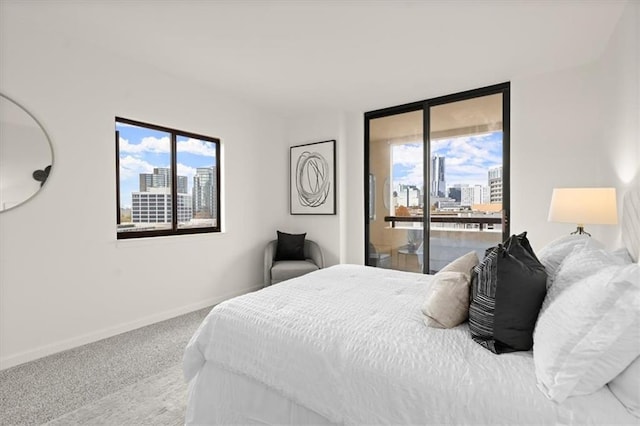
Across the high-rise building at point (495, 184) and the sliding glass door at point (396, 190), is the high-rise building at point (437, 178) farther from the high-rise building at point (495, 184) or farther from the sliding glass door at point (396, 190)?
the high-rise building at point (495, 184)

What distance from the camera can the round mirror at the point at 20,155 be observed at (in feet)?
7.66

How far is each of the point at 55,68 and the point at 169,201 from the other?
4.89 feet

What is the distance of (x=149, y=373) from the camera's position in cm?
228

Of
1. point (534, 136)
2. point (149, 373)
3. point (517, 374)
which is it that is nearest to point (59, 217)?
point (149, 373)

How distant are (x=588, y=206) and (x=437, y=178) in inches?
70.5

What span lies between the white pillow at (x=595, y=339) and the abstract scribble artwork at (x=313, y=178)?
357cm

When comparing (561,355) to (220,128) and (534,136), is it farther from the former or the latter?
(220,128)

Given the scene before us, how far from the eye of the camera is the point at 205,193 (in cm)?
398

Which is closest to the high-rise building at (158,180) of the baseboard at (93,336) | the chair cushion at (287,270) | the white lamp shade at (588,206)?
the baseboard at (93,336)

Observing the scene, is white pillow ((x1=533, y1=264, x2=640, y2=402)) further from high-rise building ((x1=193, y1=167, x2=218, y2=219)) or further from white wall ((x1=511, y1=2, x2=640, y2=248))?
high-rise building ((x1=193, y1=167, x2=218, y2=219))

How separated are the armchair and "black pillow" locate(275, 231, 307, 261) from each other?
73mm

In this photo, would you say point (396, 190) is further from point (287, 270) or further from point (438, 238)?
point (287, 270)

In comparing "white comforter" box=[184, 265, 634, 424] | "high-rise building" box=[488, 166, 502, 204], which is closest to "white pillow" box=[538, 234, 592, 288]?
"white comforter" box=[184, 265, 634, 424]

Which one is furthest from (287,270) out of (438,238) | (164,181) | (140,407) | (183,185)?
(140,407)
